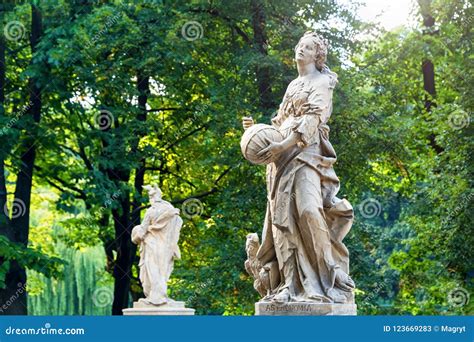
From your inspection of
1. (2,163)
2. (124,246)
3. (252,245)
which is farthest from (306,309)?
(124,246)

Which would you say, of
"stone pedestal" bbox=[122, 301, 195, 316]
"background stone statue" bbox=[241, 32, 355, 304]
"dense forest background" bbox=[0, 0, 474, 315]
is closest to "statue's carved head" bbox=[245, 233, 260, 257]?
"background stone statue" bbox=[241, 32, 355, 304]

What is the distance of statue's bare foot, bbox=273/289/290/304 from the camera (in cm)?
1130

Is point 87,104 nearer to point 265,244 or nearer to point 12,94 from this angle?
point 12,94

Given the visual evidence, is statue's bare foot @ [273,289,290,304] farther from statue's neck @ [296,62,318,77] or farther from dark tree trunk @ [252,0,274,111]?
dark tree trunk @ [252,0,274,111]

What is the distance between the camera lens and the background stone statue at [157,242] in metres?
19.3

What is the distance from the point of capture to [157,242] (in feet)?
64.1

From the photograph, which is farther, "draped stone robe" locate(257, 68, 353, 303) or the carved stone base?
"draped stone robe" locate(257, 68, 353, 303)

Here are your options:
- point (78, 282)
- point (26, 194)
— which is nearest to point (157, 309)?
point (26, 194)

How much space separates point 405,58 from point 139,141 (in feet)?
23.3

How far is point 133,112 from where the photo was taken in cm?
2598

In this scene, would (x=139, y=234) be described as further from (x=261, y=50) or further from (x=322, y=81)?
(x=322, y=81)

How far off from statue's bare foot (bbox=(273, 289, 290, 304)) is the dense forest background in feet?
38.2

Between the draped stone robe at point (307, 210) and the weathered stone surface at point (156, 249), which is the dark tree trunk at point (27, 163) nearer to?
the weathered stone surface at point (156, 249)

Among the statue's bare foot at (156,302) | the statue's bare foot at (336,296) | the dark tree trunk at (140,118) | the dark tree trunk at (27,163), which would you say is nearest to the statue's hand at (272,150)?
the statue's bare foot at (336,296)
